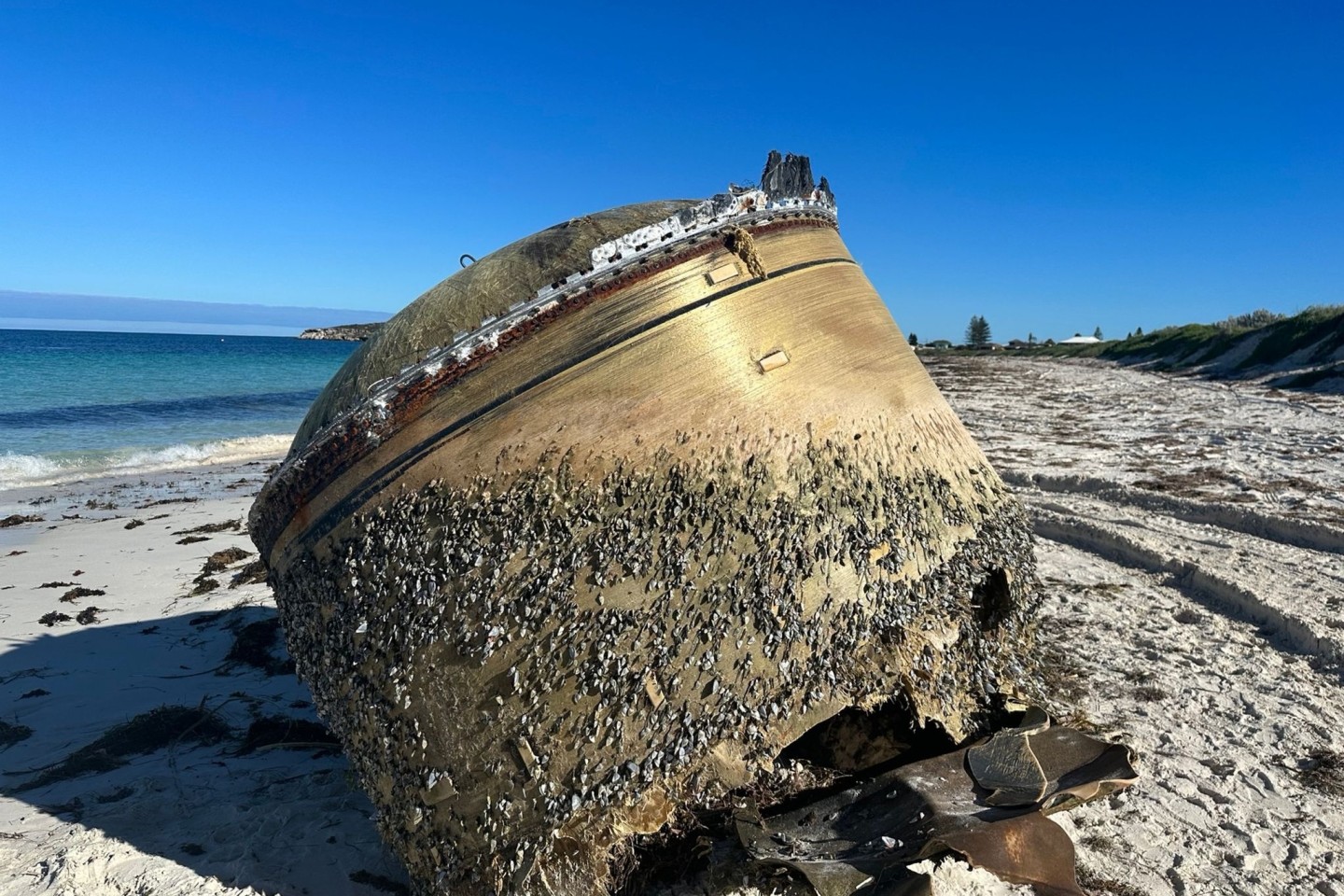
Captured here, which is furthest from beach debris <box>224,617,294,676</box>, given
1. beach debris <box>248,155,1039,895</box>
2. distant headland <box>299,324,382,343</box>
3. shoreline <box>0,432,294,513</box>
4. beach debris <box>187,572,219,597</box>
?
distant headland <box>299,324,382,343</box>

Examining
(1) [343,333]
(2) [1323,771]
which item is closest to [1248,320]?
(2) [1323,771]

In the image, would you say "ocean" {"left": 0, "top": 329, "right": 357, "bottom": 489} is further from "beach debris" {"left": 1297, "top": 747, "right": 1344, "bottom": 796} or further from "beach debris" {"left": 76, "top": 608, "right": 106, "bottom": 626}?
"beach debris" {"left": 1297, "top": 747, "right": 1344, "bottom": 796}

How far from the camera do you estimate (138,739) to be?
13.6ft

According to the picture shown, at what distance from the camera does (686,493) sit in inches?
96.0

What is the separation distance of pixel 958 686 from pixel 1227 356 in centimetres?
2720

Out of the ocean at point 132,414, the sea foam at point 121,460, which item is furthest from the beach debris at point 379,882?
the ocean at point 132,414

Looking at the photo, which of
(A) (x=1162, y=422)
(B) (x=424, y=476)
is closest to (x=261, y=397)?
(A) (x=1162, y=422)

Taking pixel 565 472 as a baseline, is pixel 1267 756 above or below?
below

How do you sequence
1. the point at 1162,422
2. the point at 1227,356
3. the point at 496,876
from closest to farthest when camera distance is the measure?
1. the point at 496,876
2. the point at 1162,422
3. the point at 1227,356

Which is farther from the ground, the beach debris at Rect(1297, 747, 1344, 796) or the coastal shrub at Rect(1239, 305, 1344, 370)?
the coastal shrub at Rect(1239, 305, 1344, 370)

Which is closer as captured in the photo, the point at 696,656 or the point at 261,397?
the point at 696,656

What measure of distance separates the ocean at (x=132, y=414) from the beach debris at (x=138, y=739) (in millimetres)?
12035

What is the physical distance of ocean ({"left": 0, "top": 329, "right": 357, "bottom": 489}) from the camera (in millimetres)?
15867

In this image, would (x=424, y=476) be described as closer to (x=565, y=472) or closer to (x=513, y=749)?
(x=565, y=472)
